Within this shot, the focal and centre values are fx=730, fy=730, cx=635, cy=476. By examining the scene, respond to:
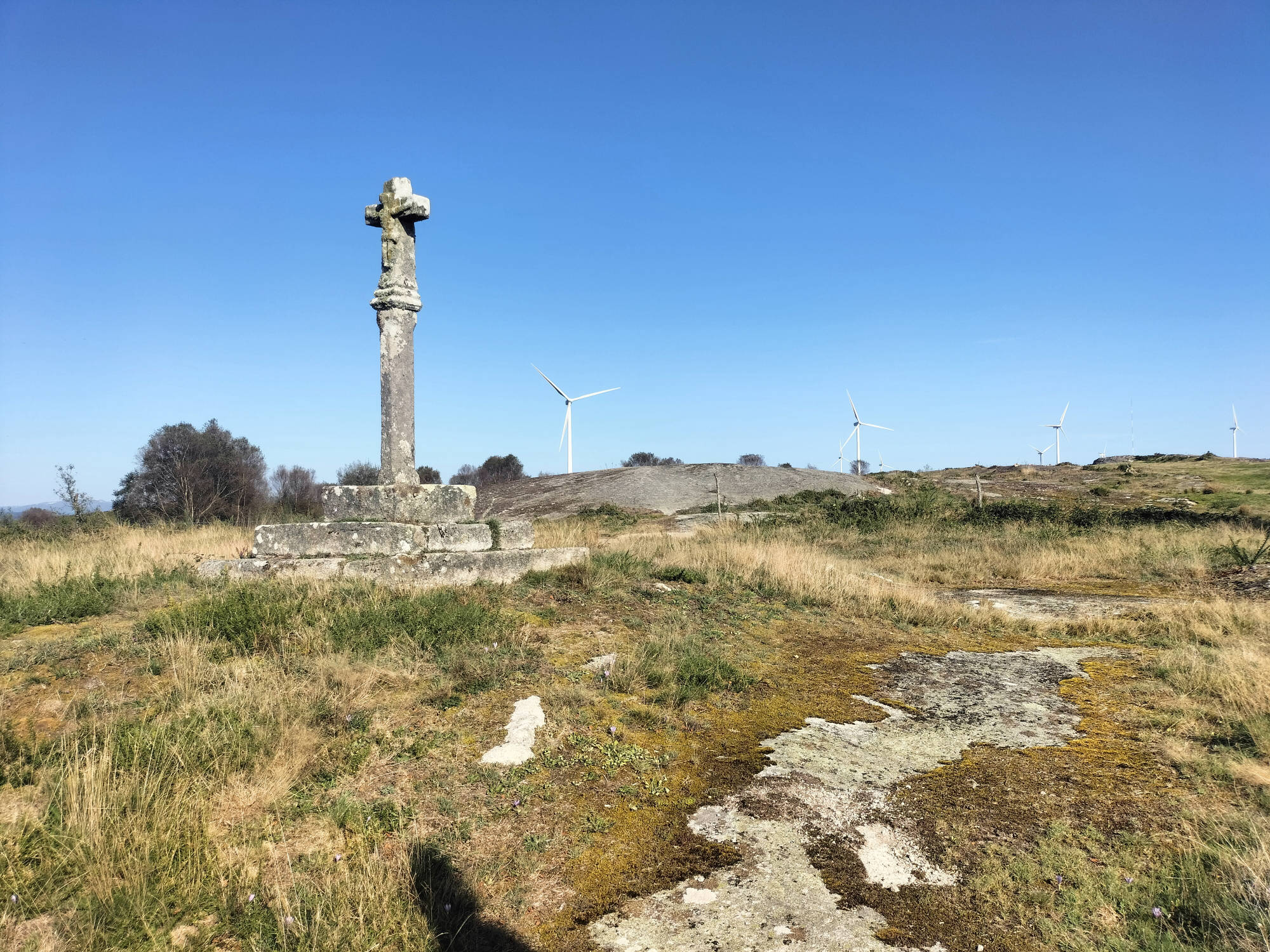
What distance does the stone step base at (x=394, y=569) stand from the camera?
328 inches

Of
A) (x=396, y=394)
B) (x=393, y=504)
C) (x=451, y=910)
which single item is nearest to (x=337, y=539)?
(x=393, y=504)

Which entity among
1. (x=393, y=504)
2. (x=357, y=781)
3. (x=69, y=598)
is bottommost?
(x=357, y=781)

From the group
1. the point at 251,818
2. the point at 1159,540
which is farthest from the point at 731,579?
the point at 1159,540

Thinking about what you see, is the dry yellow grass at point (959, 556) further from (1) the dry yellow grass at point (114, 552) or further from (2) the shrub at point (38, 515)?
(2) the shrub at point (38, 515)

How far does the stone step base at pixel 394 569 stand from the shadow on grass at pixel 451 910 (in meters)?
5.12

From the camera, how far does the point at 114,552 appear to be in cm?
991

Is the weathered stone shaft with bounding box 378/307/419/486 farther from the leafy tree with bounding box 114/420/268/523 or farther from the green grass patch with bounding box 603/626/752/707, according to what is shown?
the leafy tree with bounding box 114/420/268/523

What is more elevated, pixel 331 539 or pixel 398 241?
pixel 398 241

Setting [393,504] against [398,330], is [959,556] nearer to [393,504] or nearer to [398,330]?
[393,504]

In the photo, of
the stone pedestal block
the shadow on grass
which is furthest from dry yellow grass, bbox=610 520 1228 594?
the shadow on grass

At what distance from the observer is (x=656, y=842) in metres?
Result: 3.53

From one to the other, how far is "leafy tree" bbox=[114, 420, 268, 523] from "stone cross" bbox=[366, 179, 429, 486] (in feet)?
36.7

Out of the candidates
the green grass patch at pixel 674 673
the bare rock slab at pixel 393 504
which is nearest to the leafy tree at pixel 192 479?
the bare rock slab at pixel 393 504

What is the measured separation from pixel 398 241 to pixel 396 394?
A: 6.60ft
